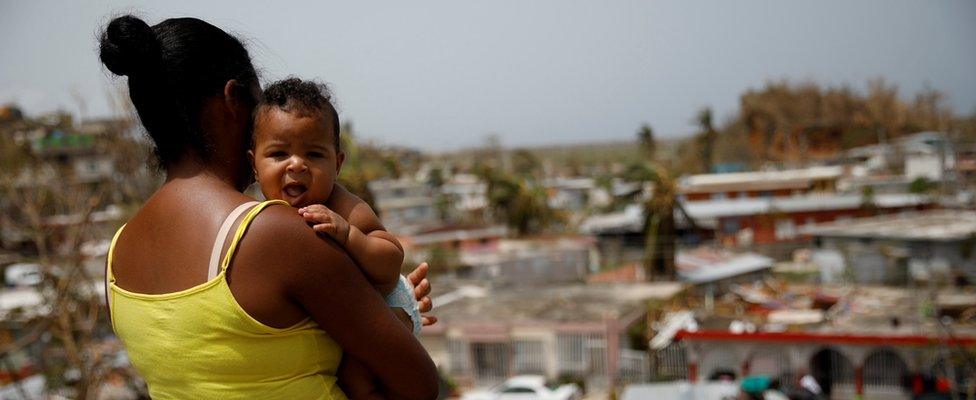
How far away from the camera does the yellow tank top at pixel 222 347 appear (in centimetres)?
124

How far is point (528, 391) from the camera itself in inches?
556

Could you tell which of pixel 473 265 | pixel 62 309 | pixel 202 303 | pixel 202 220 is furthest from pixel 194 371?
pixel 473 265

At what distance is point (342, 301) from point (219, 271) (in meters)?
0.20

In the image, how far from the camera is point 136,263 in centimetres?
136

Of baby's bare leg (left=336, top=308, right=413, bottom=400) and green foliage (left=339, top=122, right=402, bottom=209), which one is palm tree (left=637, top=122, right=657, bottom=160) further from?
baby's bare leg (left=336, top=308, right=413, bottom=400)

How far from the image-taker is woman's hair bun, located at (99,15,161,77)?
53.0 inches

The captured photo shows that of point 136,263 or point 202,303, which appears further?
point 136,263

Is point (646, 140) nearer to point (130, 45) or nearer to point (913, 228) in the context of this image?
point (913, 228)

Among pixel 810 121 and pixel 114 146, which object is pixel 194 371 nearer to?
pixel 114 146

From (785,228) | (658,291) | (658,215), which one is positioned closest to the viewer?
(658,291)

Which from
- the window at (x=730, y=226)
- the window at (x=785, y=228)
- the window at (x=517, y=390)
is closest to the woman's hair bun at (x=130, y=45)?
the window at (x=517, y=390)

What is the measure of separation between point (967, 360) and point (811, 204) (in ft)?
59.3

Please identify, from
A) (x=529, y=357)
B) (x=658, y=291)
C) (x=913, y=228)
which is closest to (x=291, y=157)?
(x=529, y=357)

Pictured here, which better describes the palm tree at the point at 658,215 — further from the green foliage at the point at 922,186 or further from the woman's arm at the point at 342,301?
the woman's arm at the point at 342,301
